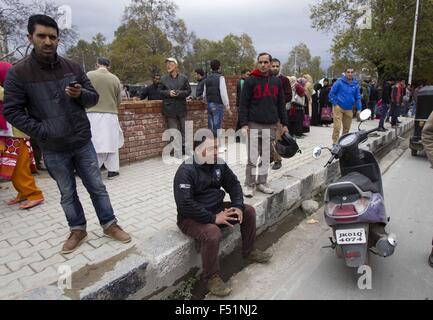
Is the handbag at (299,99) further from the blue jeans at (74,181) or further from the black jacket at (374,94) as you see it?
the black jacket at (374,94)

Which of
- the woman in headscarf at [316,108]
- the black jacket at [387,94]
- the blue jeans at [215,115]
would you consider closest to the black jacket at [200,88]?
the blue jeans at [215,115]

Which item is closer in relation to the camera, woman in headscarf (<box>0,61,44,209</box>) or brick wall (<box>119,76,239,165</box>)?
woman in headscarf (<box>0,61,44,209</box>)

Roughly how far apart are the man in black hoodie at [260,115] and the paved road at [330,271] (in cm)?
83

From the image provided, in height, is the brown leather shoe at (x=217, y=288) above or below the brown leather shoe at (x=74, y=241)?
below

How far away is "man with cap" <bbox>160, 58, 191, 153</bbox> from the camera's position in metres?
6.10

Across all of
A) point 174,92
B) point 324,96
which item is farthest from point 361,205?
point 324,96

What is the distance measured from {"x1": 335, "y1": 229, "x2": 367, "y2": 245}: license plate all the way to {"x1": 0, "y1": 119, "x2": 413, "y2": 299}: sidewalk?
1319 millimetres

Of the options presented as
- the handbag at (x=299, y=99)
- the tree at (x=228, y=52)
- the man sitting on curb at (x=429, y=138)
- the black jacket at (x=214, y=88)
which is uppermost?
the tree at (x=228, y=52)

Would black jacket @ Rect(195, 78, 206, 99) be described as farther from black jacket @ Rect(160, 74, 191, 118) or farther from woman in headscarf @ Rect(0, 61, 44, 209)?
woman in headscarf @ Rect(0, 61, 44, 209)

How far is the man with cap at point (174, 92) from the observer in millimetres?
6102

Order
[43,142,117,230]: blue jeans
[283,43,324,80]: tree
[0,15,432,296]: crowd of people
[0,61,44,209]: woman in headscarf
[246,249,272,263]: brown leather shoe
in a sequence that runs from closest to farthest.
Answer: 1. [0,15,432,296]: crowd of people
2. [43,142,117,230]: blue jeans
3. [246,249,272,263]: brown leather shoe
4. [0,61,44,209]: woman in headscarf
5. [283,43,324,80]: tree

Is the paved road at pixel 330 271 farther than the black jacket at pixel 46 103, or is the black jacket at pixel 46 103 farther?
the paved road at pixel 330 271

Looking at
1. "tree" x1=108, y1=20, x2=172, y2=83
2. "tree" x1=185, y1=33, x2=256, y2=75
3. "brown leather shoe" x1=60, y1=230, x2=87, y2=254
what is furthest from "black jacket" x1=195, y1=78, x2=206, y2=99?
"tree" x1=185, y1=33, x2=256, y2=75

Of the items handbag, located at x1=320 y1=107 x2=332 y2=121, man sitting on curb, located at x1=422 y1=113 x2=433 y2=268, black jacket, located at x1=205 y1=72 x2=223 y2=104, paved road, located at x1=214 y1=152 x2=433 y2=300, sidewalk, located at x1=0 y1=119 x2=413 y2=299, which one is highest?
black jacket, located at x1=205 y1=72 x2=223 y2=104
